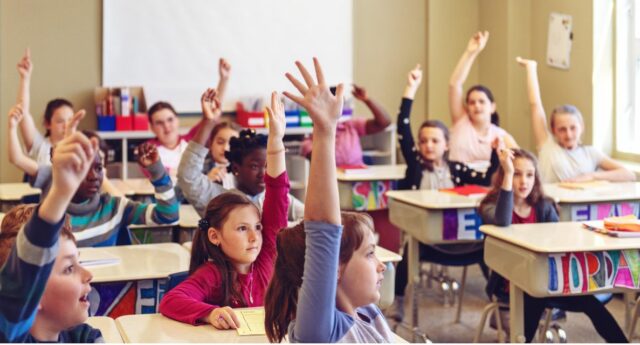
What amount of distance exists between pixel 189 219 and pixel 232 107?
3233 millimetres

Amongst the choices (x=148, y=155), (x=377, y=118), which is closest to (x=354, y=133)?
(x=377, y=118)

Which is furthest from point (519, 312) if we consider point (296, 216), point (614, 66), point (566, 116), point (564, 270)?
point (614, 66)

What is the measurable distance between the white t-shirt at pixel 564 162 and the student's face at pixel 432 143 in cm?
67

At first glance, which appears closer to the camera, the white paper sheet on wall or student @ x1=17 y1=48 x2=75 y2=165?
student @ x1=17 y1=48 x2=75 y2=165

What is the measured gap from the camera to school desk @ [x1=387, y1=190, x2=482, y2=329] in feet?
14.4

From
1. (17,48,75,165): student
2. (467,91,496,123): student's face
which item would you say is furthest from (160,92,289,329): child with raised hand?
(467,91,496,123): student's face

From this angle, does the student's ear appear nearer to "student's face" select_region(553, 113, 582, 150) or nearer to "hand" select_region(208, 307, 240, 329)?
"hand" select_region(208, 307, 240, 329)

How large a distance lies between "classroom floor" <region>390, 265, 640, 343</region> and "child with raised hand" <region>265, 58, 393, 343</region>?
9.10ft

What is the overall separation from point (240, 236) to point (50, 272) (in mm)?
1210

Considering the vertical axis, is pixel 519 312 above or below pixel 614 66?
below

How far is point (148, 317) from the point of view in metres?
2.49

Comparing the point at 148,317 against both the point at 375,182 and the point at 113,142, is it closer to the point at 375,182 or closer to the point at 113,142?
the point at 375,182

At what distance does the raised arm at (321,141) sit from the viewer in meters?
1.60

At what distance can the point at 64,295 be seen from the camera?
5.69 feet
